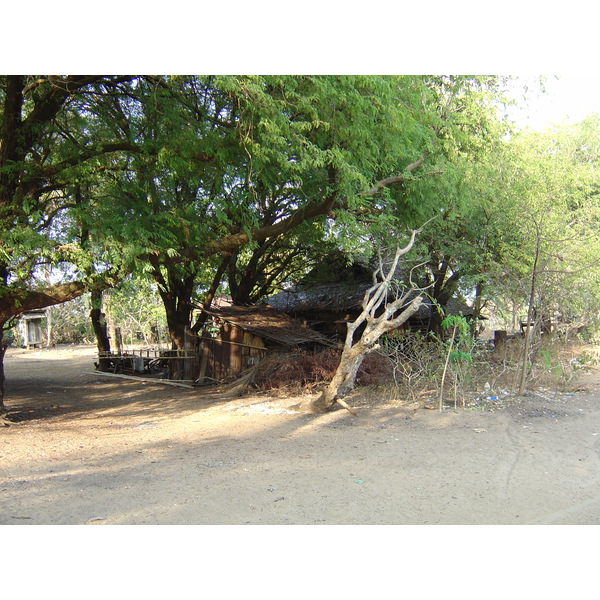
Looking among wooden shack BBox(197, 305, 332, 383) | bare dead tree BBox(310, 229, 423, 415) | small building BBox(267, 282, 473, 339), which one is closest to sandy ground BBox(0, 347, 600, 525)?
bare dead tree BBox(310, 229, 423, 415)

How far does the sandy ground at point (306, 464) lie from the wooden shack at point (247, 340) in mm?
2265

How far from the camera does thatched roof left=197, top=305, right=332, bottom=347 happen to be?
12.0 m

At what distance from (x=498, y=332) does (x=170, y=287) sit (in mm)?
9281

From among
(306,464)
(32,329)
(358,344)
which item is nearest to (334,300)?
(358,344)

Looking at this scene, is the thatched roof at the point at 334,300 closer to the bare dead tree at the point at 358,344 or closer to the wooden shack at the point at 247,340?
the wooden shack at the point at 247,340

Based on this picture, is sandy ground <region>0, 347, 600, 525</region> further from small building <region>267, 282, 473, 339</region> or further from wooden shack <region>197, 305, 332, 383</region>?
small building <region>267, 282, 473, 339</region>

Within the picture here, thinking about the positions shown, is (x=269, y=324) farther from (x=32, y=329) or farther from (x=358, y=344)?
(x=32, y=329)

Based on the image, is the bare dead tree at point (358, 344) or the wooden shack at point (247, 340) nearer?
the bare dead tree at point (358, 344)

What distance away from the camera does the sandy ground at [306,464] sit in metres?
4.54

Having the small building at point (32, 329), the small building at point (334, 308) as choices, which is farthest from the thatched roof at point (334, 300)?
the small building at point (32, 329)

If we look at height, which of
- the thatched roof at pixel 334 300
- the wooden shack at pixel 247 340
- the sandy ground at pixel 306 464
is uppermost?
the thatched roof at pixel 334 300

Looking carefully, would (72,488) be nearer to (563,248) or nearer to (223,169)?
(223,169)

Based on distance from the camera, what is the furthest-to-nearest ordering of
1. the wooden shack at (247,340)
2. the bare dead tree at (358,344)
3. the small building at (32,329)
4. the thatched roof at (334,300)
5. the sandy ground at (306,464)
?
the small building at (32,329)
the thatched roof at (334,300)
the wooden shack at (247,340)
the bare dead tree at (358,344)
the sandy ground at (306,464)

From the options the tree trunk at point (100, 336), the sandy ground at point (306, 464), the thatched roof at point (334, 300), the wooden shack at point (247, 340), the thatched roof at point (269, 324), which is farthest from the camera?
the tree trunk at point (100, 336)
